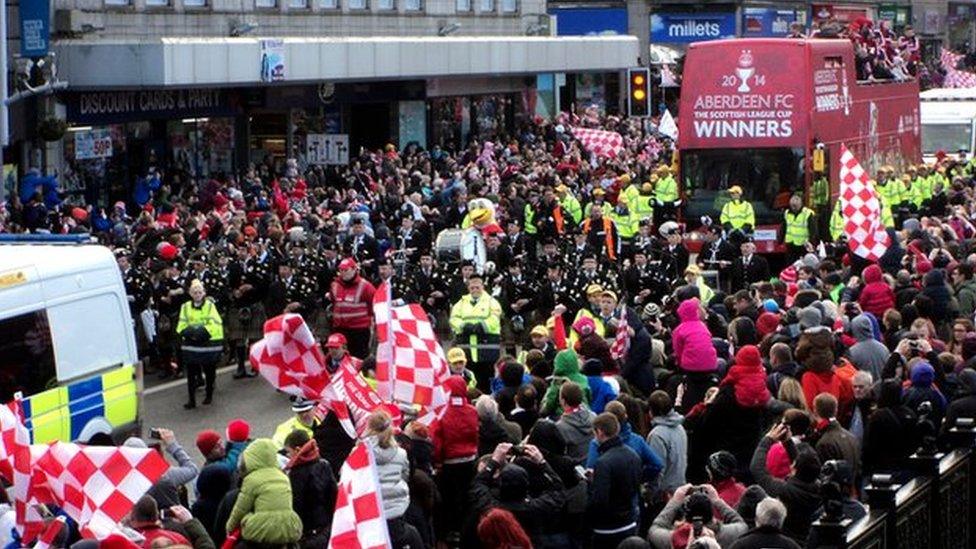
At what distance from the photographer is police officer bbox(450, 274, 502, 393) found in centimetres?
2092

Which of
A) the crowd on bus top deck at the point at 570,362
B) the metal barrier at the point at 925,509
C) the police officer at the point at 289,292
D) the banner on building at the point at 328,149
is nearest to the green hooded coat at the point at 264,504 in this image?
the crowd on bus top deck at the point at 570,362

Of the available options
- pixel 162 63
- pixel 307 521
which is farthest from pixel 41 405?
pixel 162 63

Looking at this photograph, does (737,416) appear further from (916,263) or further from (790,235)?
(790,235)

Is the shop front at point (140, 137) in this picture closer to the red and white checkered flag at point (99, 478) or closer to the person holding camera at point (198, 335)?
the person holding camera at point (198, 335)

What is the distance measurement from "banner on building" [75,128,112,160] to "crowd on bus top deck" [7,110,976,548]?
1.54 meters

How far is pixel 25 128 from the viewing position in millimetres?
32812

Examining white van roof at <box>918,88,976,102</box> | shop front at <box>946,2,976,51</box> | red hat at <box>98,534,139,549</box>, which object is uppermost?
shop front at <box>946,2,976,51</box>

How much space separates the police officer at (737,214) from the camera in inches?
1145

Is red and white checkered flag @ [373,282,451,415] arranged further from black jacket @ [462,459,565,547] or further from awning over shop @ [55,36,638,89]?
awning over shop @ [55,36,638,89]

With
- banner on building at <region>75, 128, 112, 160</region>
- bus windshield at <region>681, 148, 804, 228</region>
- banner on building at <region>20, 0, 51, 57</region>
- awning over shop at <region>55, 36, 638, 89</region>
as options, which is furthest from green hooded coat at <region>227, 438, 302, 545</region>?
banner on building at <region>75, 128, 112, 160</region>

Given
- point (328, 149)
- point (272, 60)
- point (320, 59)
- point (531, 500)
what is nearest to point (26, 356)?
point (531, 500)

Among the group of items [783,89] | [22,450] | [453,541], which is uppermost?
[783,89]

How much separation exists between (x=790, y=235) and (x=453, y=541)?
645 inches

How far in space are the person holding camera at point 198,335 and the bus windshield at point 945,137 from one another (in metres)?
28.0
